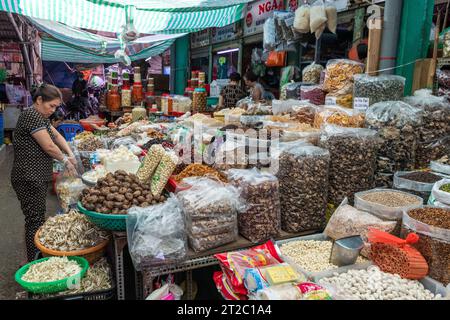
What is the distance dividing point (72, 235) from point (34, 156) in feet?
3.50

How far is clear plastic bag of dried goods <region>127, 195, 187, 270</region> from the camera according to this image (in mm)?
1719

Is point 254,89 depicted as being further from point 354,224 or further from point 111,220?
point 111,220

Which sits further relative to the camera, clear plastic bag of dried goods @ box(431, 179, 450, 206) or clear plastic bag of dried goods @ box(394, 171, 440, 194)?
clear plastic bag of dried goods @ box(394, 171, 440, 194)

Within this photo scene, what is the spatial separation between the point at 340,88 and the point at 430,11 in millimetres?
1081

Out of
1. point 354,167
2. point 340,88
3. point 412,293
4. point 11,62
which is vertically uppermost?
point 11,62

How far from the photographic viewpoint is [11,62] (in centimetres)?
1002

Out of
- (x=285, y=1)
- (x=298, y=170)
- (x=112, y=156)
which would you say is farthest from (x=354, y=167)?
(x=285, y=1)

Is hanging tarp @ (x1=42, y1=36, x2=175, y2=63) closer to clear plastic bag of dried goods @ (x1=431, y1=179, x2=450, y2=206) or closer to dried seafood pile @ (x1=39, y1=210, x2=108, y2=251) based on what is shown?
dried seafood pile @ (x1=39, y1=210, x2=108, y2=251)

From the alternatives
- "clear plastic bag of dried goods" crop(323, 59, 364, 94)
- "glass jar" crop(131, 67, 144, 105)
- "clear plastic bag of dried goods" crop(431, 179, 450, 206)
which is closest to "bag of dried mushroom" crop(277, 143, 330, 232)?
"clear plastic bag of dried goods" crop(431, 179, 450, 206)

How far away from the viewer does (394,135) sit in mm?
2289

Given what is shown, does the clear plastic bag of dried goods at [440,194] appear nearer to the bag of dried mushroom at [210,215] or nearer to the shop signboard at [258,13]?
the bag of dried mushroom at [210,215]

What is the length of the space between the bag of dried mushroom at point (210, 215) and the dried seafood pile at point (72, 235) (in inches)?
28.0

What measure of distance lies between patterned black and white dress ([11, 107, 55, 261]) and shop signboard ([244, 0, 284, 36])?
13.9 ft

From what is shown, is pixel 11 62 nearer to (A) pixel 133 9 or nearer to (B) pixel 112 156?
(A) pixel 133 9
